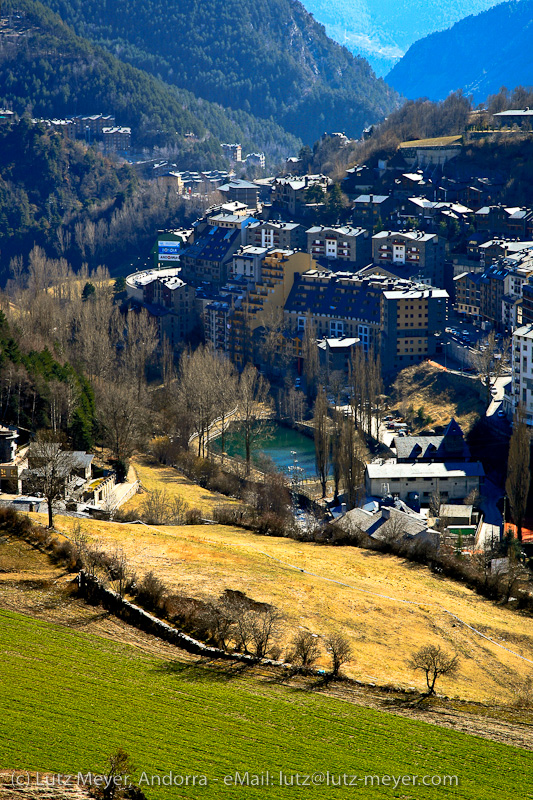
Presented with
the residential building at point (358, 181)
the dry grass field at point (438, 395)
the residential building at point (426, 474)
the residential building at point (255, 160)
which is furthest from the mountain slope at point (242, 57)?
the residential building at point (426, 474)

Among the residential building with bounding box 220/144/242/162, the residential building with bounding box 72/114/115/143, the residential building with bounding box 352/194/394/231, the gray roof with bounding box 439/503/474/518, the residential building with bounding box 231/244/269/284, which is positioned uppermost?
the residential building with bounding box 72/114/115/143

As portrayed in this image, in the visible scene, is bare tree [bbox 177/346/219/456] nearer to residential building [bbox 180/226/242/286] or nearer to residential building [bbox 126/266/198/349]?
residential building [bbox 126/266/198/349]

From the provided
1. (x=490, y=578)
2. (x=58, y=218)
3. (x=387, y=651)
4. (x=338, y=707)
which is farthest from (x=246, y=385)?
(x=58, y=218)

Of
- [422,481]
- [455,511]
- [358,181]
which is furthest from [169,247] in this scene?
[455,511]

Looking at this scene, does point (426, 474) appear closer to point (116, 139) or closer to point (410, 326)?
point (410, 326)

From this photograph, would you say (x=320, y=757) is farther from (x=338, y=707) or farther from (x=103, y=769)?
(x=103, y=769)

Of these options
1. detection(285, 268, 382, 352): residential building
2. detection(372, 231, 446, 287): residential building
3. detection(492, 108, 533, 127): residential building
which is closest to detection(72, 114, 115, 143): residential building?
detection(492, 108, 533, 127): residential building
